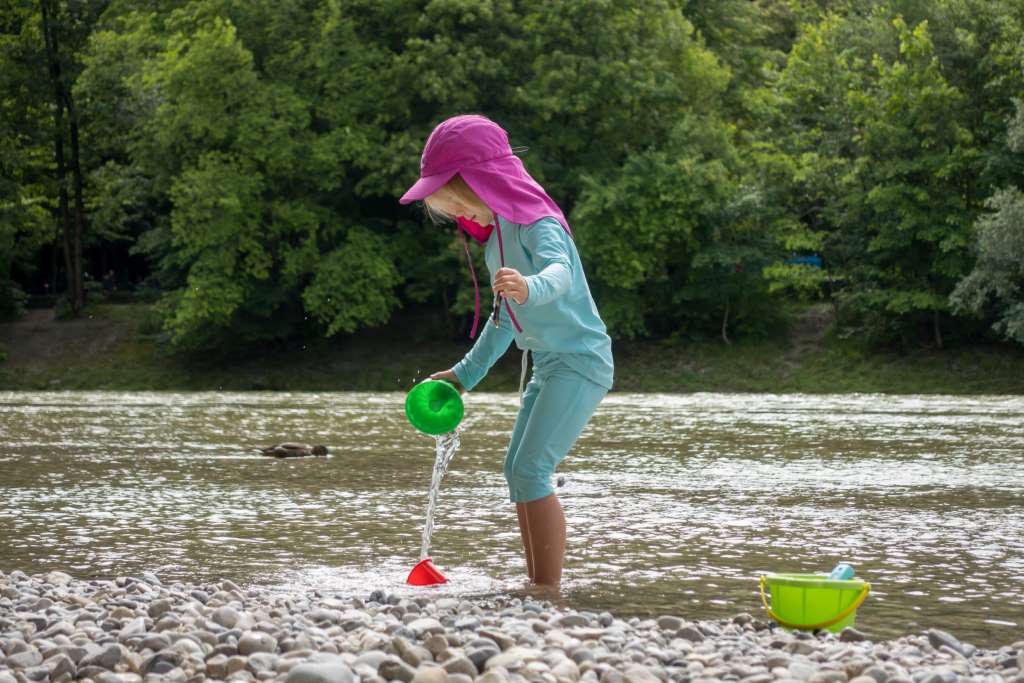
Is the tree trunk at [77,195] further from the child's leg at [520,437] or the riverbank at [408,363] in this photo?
the child's leg at [520,437]

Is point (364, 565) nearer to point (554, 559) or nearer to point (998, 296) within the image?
point (554, 559)

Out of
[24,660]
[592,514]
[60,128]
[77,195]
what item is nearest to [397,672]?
[24,660]

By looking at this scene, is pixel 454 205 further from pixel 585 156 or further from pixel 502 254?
pixel 585 156

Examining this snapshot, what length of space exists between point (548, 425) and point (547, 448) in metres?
0.11

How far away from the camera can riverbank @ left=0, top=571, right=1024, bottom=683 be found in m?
4.33

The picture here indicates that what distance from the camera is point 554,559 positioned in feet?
20.7

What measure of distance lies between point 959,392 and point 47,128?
29.5m

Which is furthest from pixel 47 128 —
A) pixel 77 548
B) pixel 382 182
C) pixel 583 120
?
pixel 77 548

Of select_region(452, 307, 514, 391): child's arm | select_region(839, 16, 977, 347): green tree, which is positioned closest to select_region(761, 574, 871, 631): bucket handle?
select_region(452, 307, 514, 391): child's arm

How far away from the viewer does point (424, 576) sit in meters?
6.47

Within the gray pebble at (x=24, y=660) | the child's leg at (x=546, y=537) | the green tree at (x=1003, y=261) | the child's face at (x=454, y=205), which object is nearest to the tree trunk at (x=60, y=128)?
the green tree at (x=1003, y=261)

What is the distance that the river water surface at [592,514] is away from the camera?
6.55 m

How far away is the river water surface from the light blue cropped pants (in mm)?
533

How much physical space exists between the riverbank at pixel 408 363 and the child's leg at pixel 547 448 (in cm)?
2948
